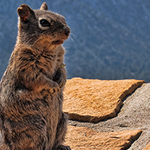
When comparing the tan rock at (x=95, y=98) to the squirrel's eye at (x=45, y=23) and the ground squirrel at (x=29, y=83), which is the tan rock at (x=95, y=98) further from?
the squirrel's eye at (x=45, y=23)

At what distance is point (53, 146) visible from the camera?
3734 millimetres

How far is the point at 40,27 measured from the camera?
3277 millimetres

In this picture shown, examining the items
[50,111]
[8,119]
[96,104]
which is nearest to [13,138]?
[8,119]

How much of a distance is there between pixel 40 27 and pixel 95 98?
226cm

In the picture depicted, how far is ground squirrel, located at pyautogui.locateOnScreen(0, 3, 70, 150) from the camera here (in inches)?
130

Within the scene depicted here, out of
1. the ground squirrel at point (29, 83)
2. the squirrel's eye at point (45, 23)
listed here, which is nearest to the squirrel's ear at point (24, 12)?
the ground squirrel at point (29, 83)

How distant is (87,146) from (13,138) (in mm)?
1187

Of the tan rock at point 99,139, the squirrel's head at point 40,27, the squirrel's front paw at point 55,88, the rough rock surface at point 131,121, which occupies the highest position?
the squirrel's head at point 40,27

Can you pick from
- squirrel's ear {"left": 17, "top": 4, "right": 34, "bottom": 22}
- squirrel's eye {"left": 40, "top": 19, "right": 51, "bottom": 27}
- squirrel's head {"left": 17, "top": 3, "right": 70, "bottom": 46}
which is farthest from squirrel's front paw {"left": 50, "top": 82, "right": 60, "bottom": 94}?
squirrel's ear {"left": 17, "top": 4, "right": 34, "bottom": 22}

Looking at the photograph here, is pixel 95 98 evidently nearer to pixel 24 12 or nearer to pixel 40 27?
pixel 40 27

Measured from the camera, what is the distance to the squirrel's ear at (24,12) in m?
3.34

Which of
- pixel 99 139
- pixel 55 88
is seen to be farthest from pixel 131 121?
pixel 55 88

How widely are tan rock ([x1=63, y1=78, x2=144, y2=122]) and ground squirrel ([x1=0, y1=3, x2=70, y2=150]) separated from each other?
4.29ft

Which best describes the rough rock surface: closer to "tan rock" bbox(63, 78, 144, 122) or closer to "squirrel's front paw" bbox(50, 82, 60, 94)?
"tan rock" bbox(63, 78, 144, 122)
